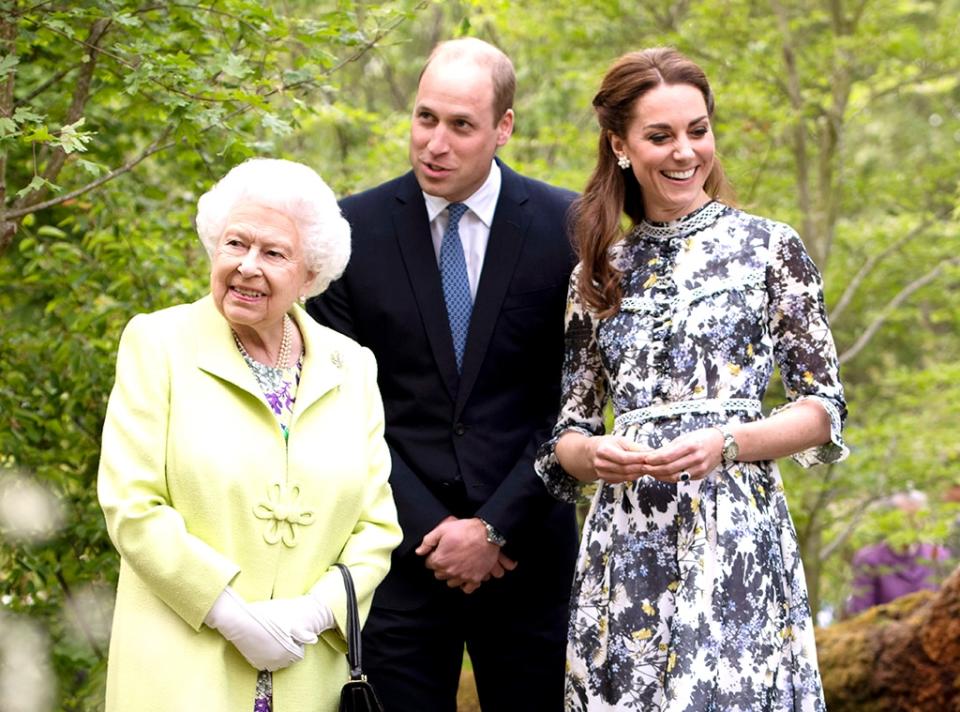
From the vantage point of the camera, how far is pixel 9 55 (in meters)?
3.39

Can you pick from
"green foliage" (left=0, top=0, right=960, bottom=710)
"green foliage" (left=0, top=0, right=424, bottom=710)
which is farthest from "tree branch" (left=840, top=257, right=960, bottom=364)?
"green foliage" (left=0, top=0, right=424, bottom=710)

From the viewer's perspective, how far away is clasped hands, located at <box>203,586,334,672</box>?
278 cm

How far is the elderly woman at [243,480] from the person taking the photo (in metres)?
2.78

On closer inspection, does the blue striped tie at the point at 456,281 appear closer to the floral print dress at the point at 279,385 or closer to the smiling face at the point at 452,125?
the smiling face at the point at 452,125

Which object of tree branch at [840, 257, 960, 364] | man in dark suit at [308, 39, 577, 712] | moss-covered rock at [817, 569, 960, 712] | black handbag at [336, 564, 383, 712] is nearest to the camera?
black handbag at [336, 564, 383, 712]

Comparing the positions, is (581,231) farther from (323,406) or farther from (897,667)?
(897,667)

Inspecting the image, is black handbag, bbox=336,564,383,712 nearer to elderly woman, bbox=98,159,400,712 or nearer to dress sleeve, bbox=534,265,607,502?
elderly woman, bbox=98,159,400,712

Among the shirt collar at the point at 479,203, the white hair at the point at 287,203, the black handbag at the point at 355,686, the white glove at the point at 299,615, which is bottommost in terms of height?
the black handbag at the point at 355,686

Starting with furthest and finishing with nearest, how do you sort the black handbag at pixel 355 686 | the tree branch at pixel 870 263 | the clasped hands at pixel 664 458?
the tree branch at pixel 870 263 < the clasped hands at pixel 664 458 < the black handbag at pixel 355 686

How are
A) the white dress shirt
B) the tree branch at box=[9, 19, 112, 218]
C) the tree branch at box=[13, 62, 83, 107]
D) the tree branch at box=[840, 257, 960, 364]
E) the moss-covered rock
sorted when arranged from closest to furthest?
the white dress shirt → the tree branch at box=[9, 19, 112, 218] → the tree branch at box=[13, 62, 83, 107] → the moss-covered rock → the tree branch at box=[840, 257, 960, 364]

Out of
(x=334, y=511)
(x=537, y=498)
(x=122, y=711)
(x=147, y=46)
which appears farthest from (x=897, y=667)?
(x=147, y=46)

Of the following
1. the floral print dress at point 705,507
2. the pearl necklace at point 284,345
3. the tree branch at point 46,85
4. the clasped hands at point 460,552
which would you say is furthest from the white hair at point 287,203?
the tree branch at point 46,85

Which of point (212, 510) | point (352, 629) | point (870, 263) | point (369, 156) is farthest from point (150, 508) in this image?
point (870, 263)

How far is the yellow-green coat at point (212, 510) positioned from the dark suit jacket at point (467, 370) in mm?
590
